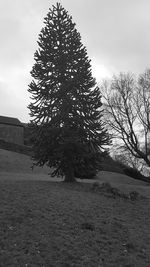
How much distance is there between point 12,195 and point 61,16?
1238cm

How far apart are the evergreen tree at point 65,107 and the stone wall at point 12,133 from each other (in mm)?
33514

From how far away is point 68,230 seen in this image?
9.10 m

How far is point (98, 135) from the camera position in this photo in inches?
711

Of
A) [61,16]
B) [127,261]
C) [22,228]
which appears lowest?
[127,261]

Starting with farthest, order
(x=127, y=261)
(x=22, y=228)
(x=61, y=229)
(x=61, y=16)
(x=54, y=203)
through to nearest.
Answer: (x=61, y=16)
(x=54, y=203)
(x=61, y=229)
(x=22, y=228)
(x=127, y=261)

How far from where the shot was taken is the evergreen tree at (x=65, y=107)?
17.7m

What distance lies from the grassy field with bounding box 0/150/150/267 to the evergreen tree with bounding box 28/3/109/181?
12.1ft

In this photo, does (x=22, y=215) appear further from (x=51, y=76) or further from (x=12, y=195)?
(x=51, y=76)

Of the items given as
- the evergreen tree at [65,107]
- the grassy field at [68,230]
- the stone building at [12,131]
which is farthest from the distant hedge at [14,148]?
the grassy field at [68,230]

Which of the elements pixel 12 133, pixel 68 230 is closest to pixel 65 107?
pixel 68 230

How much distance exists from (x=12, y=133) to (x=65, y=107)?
1398 inches

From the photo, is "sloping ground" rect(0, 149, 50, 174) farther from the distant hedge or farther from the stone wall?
the stone wall

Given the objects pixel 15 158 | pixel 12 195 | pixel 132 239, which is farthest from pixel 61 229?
pixel 15 158

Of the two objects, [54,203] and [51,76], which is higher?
[51,76]
